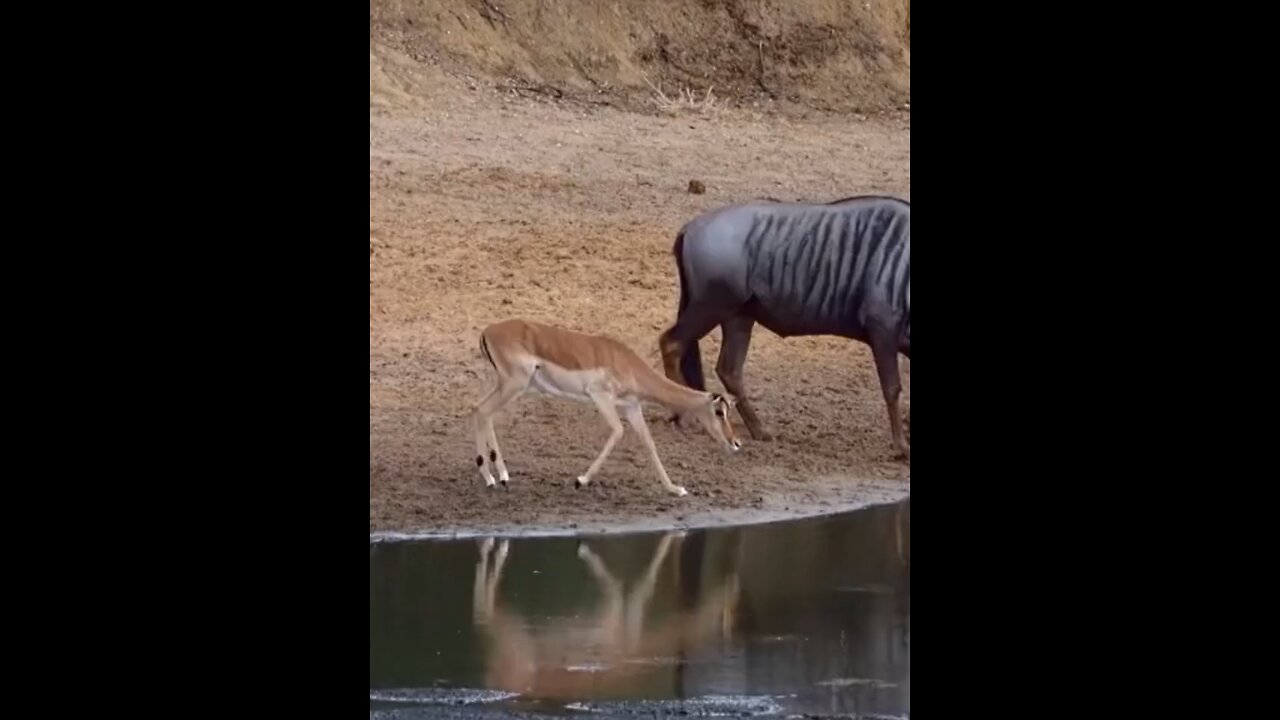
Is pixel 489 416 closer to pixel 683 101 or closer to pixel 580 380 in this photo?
pixel 580 380

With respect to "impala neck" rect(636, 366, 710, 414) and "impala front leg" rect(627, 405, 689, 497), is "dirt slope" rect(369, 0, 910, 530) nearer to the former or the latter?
"impala front leg" rect(627, 405, 689, 497)

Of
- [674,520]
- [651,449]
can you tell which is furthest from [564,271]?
[674,520]

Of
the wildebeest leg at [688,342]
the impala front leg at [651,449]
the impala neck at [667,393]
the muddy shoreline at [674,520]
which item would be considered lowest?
the muddy shoreline at [674,520]

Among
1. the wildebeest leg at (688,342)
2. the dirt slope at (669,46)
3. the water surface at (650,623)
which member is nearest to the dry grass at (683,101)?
the dirt slope at (669,46)

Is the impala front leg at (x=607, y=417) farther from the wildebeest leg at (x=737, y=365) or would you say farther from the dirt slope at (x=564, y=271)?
the wildebeest leg at (x=737, y=365)

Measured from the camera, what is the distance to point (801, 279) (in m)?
12.1

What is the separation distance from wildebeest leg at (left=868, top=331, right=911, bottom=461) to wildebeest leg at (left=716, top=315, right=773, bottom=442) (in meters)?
0.66

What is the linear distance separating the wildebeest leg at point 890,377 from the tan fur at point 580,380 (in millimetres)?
998

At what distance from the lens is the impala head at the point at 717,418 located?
11297mm

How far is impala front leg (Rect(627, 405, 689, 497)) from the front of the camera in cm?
1084

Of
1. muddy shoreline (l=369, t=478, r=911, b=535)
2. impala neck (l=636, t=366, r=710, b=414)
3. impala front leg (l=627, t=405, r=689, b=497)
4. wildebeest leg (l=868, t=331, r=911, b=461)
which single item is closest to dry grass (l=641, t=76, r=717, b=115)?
wildebeest leg (l=868, t=331, r=911, b=461)

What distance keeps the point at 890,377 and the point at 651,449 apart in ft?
5.54

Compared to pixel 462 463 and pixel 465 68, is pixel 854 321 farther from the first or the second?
pixel 465 68
